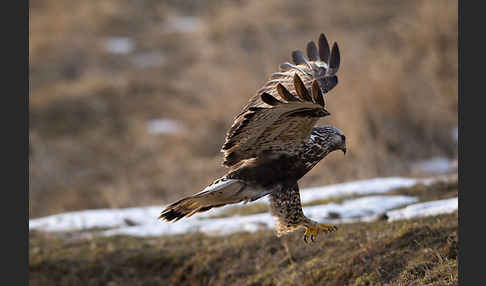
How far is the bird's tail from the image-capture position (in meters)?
4.24

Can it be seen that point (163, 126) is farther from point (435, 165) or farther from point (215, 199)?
point (215, 199)

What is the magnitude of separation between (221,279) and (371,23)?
44.9 ft

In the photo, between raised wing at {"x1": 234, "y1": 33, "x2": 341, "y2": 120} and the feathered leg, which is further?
raised wing at {"x1": 234, "y1": 33, "x2": 341, "y2": 120}

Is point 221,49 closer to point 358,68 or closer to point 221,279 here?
point 358,68

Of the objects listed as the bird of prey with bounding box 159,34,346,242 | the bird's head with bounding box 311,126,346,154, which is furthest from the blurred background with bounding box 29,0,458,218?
the bird of prey with bounding box 159,34,346,242

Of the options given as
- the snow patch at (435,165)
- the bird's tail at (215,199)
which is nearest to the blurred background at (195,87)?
the snow patch at (435,165)

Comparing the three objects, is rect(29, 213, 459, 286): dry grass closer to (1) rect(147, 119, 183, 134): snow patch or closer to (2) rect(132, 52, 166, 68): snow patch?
(1) rect(147, 119, 183, 134): snow patch

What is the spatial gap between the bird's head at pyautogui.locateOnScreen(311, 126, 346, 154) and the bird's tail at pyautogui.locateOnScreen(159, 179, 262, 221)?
600mm

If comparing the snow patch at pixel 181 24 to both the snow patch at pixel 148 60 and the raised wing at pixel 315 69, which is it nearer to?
the snow patch at pixel 148 60

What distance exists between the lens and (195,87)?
57.5 feet

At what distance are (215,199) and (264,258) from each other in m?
1.40

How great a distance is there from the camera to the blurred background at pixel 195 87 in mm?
11383

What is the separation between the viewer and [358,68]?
12078 millimetres

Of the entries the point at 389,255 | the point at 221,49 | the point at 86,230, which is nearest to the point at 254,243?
the point at 389,255
